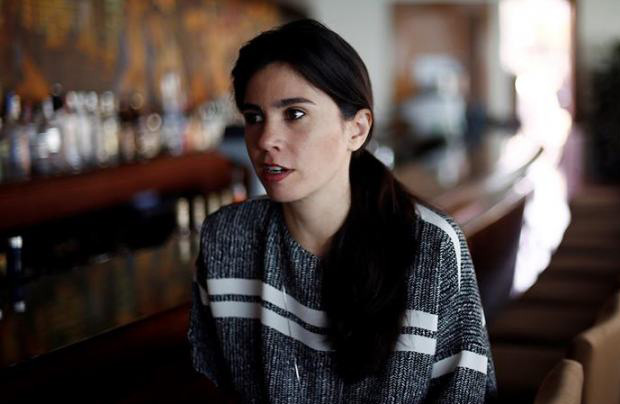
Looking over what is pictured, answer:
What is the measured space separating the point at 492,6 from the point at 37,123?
744 cm

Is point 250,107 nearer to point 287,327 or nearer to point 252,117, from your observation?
point 252,117

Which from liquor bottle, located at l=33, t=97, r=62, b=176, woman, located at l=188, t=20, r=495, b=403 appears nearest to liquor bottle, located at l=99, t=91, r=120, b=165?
liquor bottle, located at l=33, t=97, r=62, b=176

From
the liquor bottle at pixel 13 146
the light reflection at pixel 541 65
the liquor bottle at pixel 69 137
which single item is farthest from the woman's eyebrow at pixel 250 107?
the light reflection at pixel 541 65

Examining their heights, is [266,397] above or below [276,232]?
below

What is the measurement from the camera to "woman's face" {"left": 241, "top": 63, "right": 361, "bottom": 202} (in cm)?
149

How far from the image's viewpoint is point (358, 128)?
62.5 inches

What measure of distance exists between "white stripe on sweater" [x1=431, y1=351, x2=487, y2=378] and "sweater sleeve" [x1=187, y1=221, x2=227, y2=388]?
1.60 feet

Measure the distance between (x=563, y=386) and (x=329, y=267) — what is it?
1.58 ft

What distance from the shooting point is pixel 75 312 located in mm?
2049

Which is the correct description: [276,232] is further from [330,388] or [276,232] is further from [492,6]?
[492,6]

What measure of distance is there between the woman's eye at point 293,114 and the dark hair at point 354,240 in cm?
6

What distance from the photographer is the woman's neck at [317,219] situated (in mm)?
1595

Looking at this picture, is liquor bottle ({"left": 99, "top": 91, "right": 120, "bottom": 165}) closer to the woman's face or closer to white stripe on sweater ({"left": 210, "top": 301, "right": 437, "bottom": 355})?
white stripe on sweater ({"left": 210, "top": 301, "right": 437, "bottom": 355})

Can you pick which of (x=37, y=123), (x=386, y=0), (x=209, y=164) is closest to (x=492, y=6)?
(x=386, y=0)
